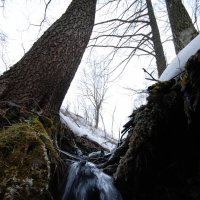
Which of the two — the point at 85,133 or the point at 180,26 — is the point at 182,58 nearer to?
the point at 180,26

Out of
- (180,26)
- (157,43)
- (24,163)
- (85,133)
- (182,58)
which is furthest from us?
(157,43)

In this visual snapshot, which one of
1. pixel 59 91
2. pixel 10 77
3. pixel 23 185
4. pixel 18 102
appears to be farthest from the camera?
pixel 59 91

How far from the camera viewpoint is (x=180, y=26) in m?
5.05

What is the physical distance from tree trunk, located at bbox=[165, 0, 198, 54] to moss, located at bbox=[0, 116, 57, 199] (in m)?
3.32

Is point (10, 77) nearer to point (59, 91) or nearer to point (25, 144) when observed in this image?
point (59, 91)

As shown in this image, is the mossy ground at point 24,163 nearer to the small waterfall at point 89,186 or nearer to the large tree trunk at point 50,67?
the small waterfall at point 89,186

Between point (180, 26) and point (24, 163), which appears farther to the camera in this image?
point (180, 26)

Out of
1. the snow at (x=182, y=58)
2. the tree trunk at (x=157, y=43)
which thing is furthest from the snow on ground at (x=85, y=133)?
the tree trunk at (x=157, y=43)

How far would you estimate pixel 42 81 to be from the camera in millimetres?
3842

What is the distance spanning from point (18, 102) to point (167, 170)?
2.05 meters

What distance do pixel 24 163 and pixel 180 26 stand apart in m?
4.11

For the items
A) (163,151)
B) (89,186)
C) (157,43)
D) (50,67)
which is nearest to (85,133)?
(50,67)

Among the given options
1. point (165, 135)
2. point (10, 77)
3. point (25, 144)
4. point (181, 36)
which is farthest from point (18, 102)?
point (181, 36)

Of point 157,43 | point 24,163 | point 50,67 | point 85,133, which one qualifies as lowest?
point 85,133
